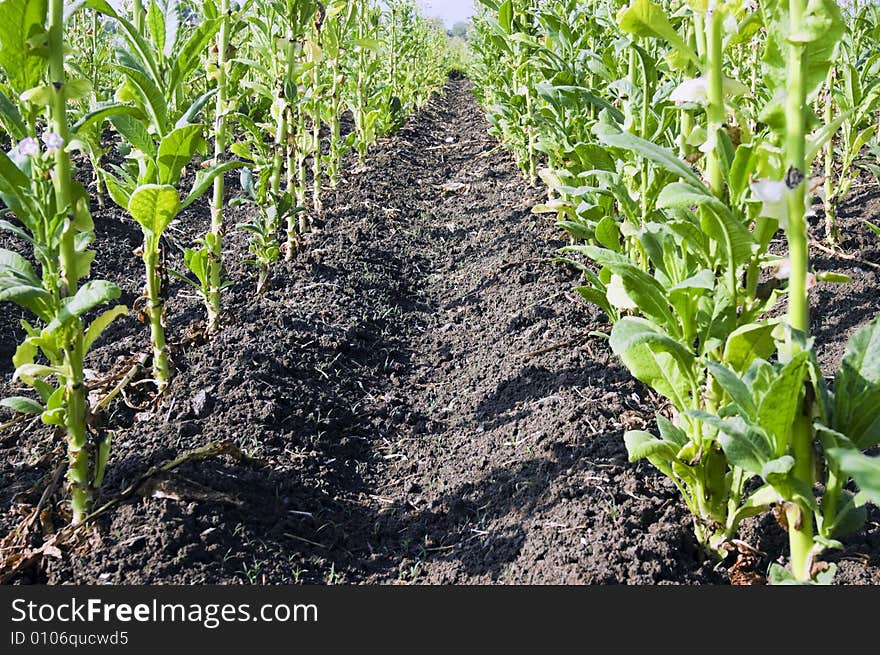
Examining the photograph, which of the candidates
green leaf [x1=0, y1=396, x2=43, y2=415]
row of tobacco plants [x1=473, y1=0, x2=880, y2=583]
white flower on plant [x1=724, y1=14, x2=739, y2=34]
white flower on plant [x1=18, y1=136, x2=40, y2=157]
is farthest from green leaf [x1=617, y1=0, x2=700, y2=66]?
green leaf [x1=0, y1=396, x2=43, y2=415]

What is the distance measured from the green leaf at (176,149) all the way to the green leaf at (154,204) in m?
0.11

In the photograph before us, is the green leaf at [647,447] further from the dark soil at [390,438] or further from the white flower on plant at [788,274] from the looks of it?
the white flower on plant at [788,274]

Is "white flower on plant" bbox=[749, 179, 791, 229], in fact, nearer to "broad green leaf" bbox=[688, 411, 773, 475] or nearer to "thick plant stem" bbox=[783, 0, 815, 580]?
"thick plant stem" bbox=[783, 0, 815, 580]

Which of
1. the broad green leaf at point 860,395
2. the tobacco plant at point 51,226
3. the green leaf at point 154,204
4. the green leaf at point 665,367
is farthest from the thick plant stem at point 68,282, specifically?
the broad green leaf at point 860,395

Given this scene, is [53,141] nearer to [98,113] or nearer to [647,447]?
[98,113]

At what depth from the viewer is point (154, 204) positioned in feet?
9.02

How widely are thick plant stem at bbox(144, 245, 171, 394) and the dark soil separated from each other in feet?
0.36

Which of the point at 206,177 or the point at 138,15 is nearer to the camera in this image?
the point at 206,177

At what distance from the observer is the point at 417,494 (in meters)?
3.02

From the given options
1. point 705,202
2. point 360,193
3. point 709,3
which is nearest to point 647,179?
point 709,3

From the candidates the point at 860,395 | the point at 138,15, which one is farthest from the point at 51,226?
the point at 860,395

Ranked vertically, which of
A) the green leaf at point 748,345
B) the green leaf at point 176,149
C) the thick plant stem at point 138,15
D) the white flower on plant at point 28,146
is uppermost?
the thick plant stem at point 138,15

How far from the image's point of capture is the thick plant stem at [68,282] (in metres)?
2.17

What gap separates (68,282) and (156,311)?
0.83 meters
